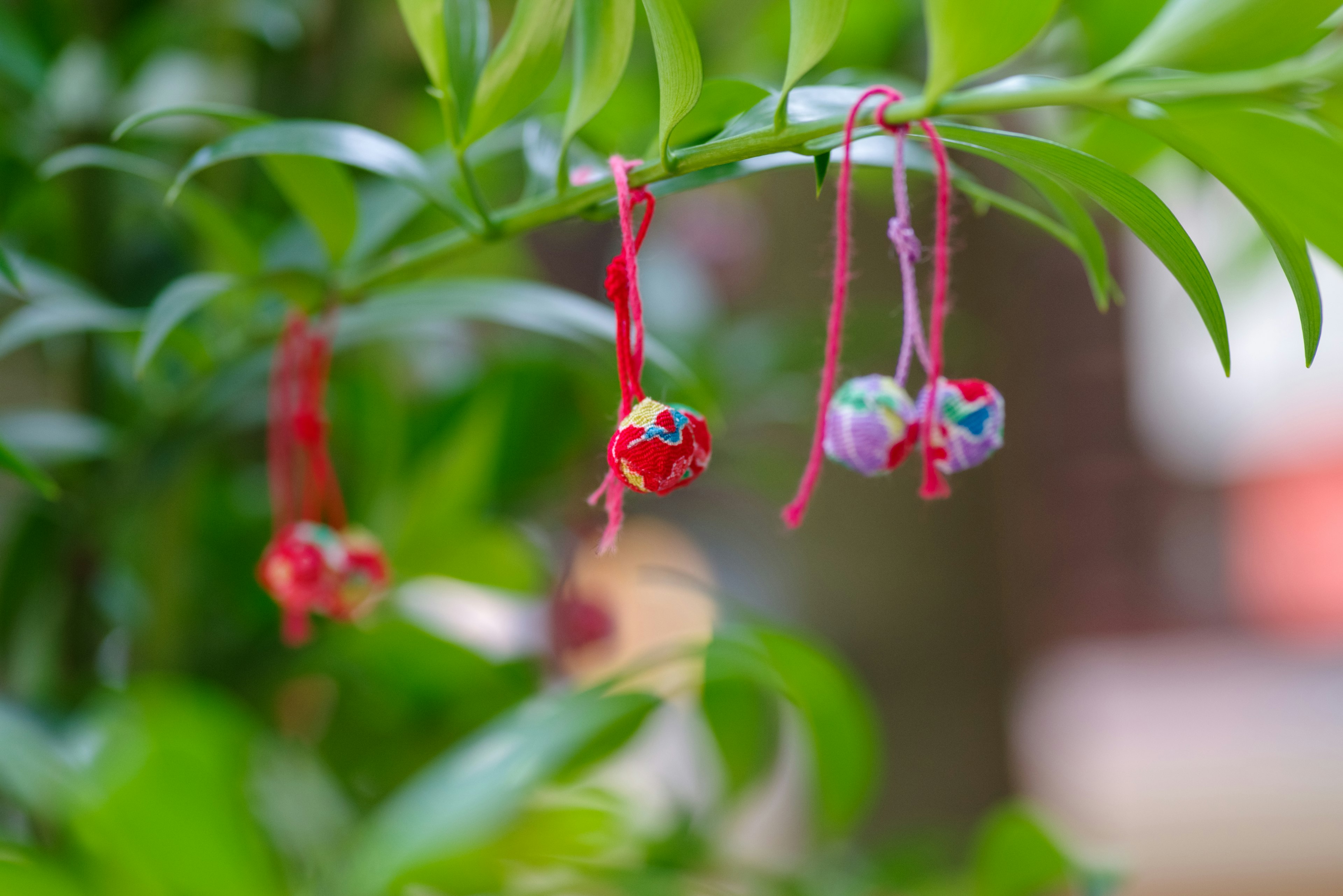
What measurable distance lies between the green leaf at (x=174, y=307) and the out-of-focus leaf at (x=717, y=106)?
0.13 meters

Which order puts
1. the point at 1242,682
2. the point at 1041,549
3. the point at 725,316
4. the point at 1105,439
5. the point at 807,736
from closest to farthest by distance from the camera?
the point at 807,736 → the point at 725,316 → the point at 1041,549 → the point at 1105,439 → the point at 1242,682

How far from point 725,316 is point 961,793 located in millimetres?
481

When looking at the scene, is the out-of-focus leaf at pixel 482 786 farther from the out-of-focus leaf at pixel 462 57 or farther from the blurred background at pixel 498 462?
the out-of-focus leaf at pixel 462 57

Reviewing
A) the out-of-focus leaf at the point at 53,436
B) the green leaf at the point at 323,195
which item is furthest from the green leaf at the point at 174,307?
the out-of-focus leaf at the point at 53,436

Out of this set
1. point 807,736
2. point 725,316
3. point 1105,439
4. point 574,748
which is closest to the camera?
point 574,748

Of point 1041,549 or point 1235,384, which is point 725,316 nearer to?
point 1041,549

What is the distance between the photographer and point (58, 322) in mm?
318

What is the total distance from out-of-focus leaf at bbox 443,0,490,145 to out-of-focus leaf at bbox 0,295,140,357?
153 millimetres

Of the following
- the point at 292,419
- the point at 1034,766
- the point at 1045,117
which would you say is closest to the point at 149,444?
the point at 292,419

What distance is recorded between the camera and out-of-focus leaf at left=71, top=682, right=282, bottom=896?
35 centimetres

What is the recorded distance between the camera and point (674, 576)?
0.46 metres

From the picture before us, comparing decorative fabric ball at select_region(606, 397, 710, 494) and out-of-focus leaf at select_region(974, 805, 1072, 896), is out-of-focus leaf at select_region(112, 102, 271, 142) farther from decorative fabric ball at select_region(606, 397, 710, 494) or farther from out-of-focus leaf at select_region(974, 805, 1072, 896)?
out-of-focus leaf at select_region(974, 805, 1072, 896)

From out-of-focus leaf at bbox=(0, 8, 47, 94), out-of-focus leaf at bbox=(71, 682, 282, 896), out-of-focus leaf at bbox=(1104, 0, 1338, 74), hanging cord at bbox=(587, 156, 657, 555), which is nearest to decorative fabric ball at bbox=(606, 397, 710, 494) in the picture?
hanging cord at bbox=(587, 156, 657, 555)

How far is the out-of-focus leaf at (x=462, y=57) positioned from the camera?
237 millimetres
